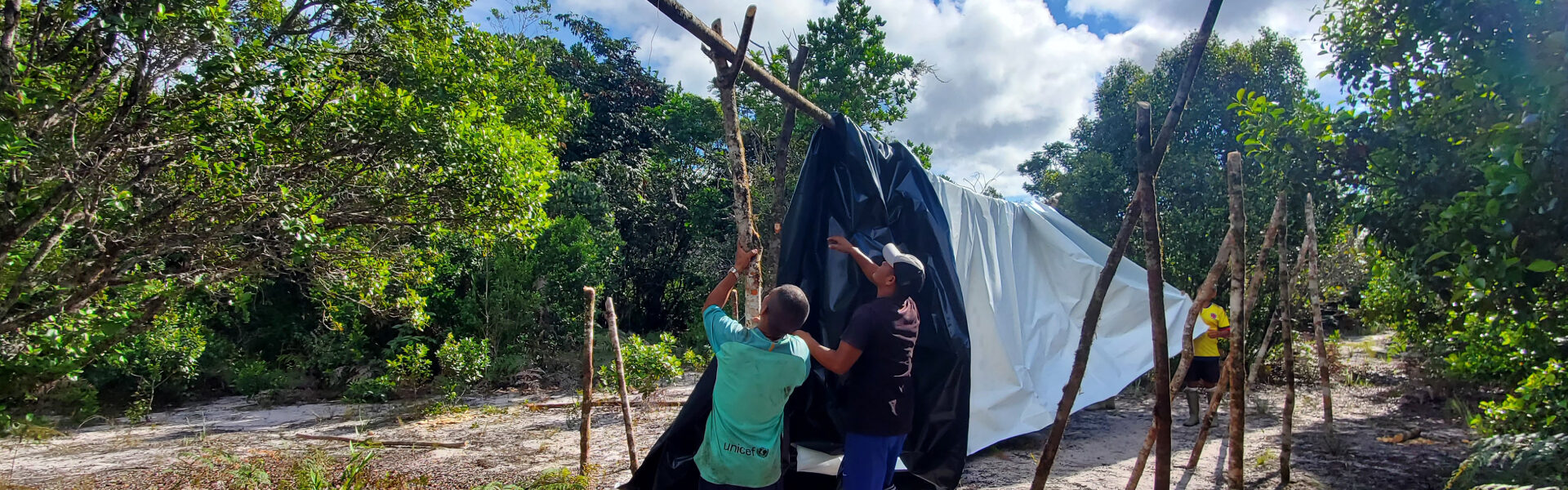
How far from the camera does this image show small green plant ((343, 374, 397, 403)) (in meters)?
8.32

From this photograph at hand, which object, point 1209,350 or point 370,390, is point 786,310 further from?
point 370,390

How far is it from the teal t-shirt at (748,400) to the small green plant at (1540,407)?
3.96 m

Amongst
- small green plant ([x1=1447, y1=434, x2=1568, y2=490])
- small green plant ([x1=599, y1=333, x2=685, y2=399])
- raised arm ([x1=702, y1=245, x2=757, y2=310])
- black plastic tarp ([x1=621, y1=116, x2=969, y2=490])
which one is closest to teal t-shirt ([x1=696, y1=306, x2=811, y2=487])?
raised arm ([x1=702, y1=245, x2=757, y2=310])

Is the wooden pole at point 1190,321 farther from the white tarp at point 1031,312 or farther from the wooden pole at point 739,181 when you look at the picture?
the wooden pole at point 739,181

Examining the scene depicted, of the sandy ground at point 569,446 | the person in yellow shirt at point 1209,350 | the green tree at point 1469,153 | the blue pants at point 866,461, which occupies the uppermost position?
the green tree at point 1469,153

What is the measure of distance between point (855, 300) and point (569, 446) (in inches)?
140

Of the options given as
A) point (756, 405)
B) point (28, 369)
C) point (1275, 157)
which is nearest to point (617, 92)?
point (28, 369)

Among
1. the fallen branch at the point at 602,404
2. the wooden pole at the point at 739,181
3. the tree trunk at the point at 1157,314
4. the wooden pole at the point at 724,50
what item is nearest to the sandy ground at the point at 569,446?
the fallen branch at the point at 602,404

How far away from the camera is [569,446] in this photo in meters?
5.94

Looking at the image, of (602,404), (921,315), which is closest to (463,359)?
(602,404)

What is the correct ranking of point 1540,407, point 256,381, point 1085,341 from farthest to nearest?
point 256,381 → point 1540,407 → point 1085,341

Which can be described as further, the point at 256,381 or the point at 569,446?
the point at 256,381

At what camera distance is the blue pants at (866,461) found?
2.81 meters

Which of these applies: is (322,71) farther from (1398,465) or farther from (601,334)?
(1398,465)
